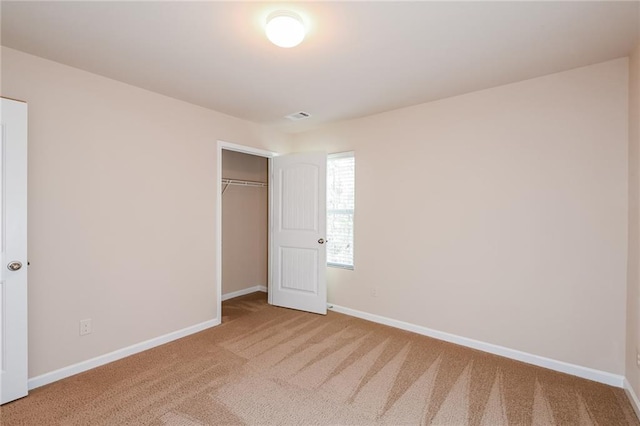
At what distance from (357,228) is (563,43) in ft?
8.19

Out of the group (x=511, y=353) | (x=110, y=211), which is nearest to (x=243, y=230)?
(x=110, y=211)

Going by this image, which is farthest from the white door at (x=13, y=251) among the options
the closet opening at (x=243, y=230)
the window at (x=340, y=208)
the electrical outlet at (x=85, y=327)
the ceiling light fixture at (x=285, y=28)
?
the window at (x=340, y=208)

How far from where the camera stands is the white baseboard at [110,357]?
238cm

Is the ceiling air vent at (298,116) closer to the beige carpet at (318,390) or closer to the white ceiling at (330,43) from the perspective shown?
the white ceiling at (330,43)

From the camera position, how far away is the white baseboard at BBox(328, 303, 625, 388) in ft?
7.96

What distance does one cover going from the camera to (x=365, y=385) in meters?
2.37

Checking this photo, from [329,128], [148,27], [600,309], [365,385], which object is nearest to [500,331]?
[600,309]

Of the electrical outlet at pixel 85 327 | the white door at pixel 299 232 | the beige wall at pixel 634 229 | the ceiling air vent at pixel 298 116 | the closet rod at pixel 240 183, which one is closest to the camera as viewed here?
the beige wall at pixel 634 229

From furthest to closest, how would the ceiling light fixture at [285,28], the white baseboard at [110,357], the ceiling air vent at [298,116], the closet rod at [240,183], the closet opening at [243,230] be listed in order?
1. the closet opening at [243,230]
2. the closet rod at [240,183]
3. the ceiling air vent at [298,116]
4. the white baseboard at [110,357]
5. the ceiling light fixture at [285,28]

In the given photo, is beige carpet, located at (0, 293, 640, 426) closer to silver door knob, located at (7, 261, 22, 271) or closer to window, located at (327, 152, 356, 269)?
silver door knob, located at (7, 261, 22, 271)

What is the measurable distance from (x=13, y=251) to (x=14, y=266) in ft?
0.34

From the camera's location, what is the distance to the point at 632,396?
2.18m

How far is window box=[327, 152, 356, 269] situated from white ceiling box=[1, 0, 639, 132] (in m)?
1.15

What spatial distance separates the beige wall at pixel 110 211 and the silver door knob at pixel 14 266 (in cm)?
17
